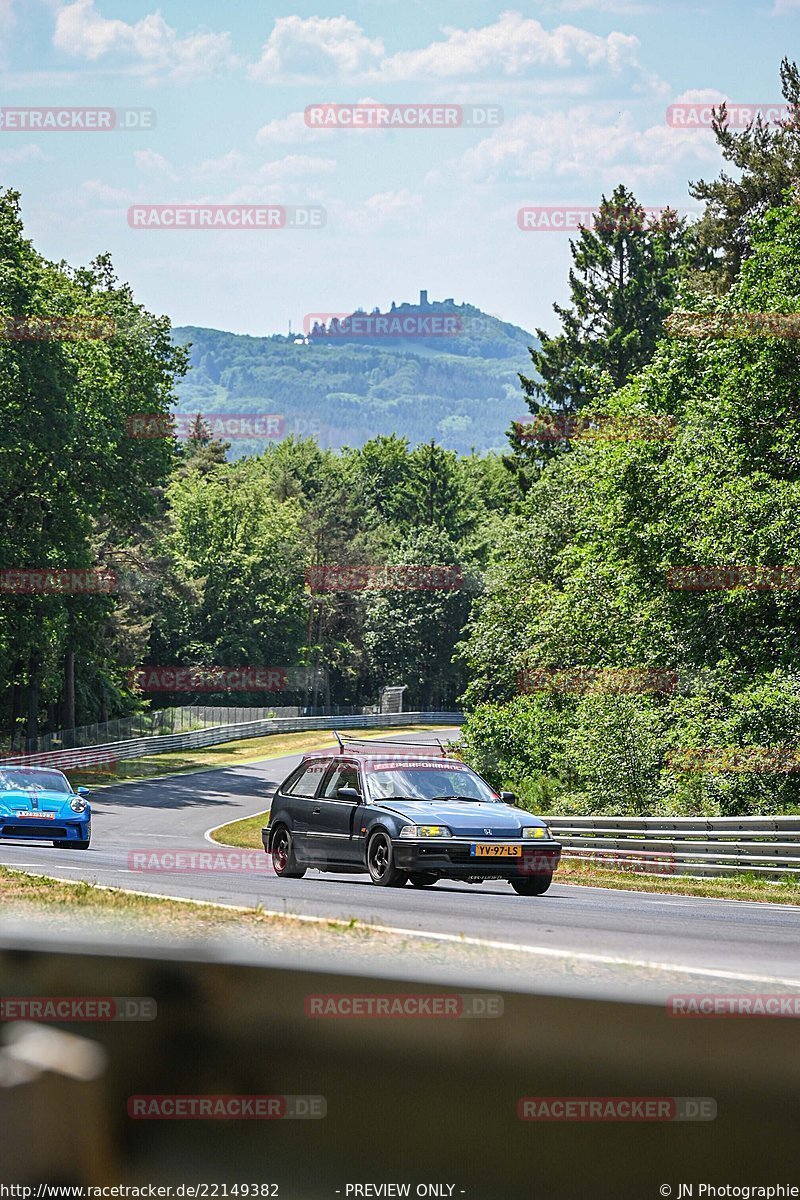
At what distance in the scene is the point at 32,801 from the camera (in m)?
23.0

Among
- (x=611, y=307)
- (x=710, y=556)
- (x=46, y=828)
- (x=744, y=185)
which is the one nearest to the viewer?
(x=46, y=828)

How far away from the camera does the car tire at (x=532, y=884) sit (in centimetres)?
1584

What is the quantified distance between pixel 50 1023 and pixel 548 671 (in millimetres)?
39632

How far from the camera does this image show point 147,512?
58125 mm

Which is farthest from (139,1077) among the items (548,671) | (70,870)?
(548,671)

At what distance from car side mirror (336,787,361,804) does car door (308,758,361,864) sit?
0.18 ft

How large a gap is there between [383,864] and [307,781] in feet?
7.89

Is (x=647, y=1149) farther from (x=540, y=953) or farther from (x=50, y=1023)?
(x=50, y=1023)

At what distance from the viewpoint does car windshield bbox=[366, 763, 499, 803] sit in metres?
16.4

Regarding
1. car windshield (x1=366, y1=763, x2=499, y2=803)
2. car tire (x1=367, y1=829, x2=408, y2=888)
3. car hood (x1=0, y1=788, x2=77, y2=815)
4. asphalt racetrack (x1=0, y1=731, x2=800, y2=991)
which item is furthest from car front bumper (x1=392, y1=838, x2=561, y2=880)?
car hood (x1=0, y1=788, x2=77, y2=815)

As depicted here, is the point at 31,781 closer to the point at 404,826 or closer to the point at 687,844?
the point at 404,826

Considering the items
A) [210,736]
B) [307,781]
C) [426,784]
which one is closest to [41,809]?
[307,781]

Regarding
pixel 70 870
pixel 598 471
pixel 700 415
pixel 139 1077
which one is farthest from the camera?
pixel 598 471

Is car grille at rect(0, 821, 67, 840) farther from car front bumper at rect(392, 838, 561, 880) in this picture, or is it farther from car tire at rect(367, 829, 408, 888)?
car front bumper at rect(392, 838, 561, 880)
